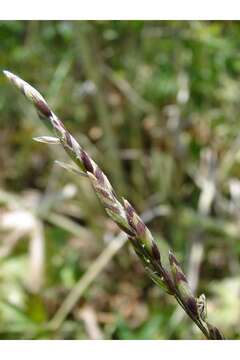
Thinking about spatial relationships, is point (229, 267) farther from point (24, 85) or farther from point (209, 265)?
point (24, 85)

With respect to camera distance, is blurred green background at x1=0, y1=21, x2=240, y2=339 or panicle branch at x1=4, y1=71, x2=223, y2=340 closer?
panicle branch at x1=4, y1=71, x2=223, y2=340

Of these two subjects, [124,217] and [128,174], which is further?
[128,174]

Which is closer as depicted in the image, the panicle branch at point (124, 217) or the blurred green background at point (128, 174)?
the panicle branch at point (124, 217)
